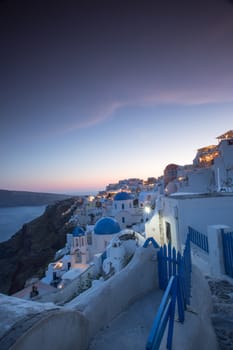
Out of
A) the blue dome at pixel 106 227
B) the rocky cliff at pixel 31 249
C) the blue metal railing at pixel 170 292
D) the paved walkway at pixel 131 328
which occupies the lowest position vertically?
the rocky cliff at pixel 31 249

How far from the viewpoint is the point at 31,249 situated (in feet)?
176

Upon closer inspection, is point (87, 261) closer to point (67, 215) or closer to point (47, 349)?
point (47, 349)

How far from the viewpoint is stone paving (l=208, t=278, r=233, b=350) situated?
3000 mm

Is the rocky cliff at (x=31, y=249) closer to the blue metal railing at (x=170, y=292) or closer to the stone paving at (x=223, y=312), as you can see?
the stone paving at (x=223, y=312)

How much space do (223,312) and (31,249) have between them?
59302 millimetres

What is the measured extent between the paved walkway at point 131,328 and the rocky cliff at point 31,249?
38.9 metres

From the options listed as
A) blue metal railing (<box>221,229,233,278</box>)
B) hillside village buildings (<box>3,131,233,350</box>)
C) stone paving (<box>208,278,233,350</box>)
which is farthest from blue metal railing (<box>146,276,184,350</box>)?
blue metal railing (<box>221,229,233,278</box>)

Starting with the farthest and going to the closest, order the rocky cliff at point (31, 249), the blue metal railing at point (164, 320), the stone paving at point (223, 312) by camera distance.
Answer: the rocky cliff at point (31, 249) → the stone paving at point (223, 312) → the blue metal railing at point (164, 320)

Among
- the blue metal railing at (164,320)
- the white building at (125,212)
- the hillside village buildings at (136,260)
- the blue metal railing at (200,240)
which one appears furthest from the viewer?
the white building at (125,212)

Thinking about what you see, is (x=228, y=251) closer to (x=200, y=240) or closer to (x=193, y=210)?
(x=200, y=240)

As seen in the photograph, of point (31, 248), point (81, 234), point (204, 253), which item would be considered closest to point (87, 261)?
point (81, 234)

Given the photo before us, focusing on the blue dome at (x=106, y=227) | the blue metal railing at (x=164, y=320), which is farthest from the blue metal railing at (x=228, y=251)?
the blue dome at (x=106, y=227)

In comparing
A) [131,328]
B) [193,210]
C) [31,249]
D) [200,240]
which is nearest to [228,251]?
[200,240]

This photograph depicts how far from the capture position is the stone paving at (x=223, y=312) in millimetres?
3000
